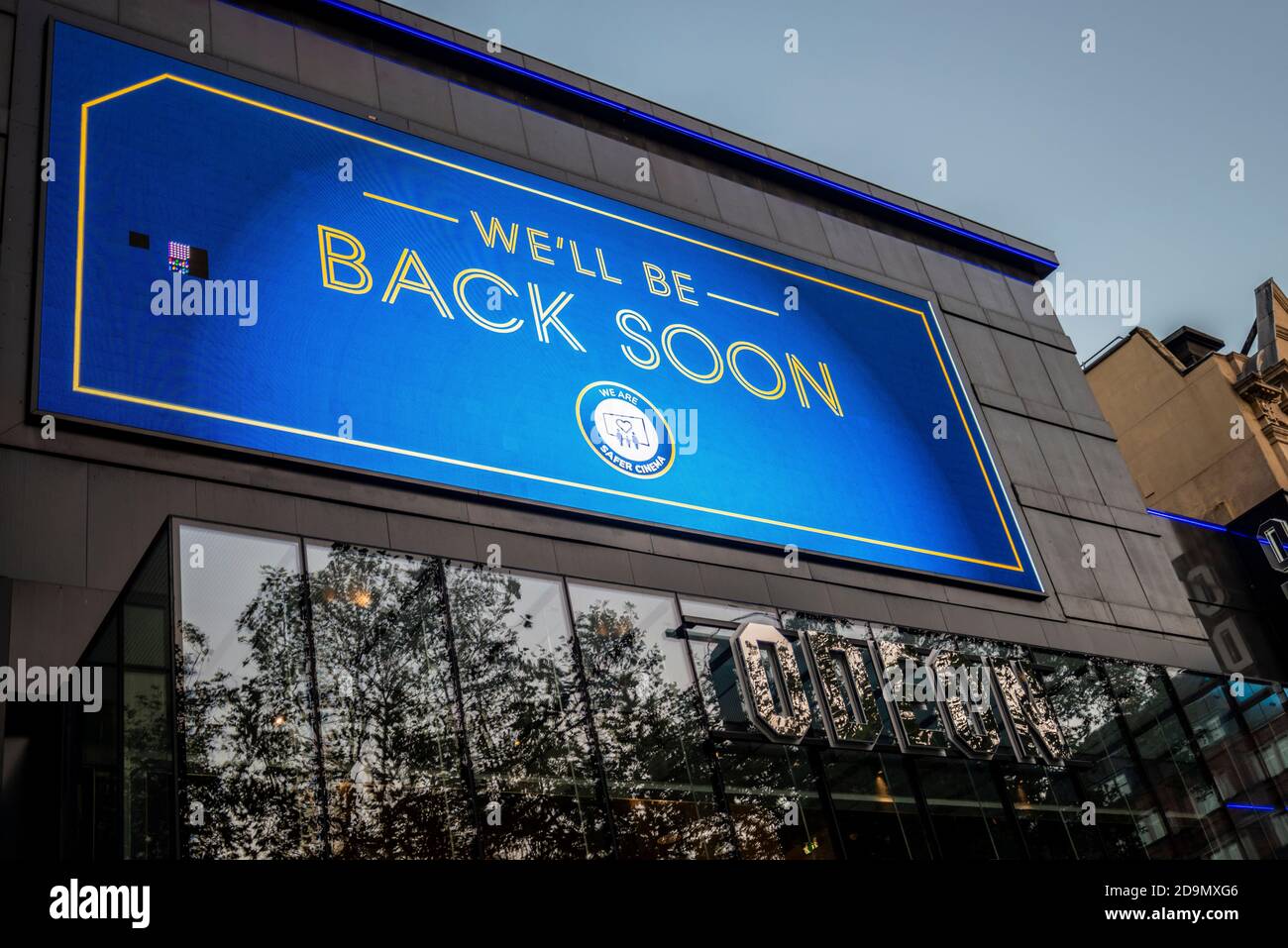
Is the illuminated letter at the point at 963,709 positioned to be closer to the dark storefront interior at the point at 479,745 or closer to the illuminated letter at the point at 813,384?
the dark storefront interior at the point at 479,745

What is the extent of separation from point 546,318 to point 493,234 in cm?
192

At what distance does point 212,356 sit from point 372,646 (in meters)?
5.65

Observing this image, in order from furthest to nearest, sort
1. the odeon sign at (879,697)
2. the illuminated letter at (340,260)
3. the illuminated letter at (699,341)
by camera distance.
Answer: the illuminated letter at (699,341), the illuminated letter at (340,260), the odeon sign at (879,697)

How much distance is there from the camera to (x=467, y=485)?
59.8 ft

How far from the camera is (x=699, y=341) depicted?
77.4 feet

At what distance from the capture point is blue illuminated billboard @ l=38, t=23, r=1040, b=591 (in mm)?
16969

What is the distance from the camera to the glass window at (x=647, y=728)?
47.6 ft

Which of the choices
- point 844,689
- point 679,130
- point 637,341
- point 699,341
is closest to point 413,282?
point 637,341

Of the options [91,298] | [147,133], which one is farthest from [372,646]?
[147,133]

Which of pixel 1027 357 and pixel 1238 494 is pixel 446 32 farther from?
pixel 1238 494

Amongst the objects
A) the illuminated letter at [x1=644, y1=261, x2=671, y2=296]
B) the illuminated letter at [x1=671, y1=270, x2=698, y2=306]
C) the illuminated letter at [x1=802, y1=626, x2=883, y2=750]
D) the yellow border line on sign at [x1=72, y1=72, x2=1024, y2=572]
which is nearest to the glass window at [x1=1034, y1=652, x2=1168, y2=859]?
the illuminated letter at [x1=802, y1=626, x2=883, y2=750]

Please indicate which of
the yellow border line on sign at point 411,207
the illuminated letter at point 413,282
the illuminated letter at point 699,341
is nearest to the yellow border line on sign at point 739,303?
the illuminated letter at point 699,341

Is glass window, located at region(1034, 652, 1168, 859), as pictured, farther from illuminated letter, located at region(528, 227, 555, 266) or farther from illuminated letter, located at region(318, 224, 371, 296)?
illuminated letter, located at region(318, 224, 371, 296)

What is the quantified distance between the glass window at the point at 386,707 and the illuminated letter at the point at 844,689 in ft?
18.1
